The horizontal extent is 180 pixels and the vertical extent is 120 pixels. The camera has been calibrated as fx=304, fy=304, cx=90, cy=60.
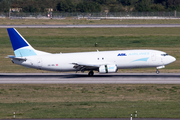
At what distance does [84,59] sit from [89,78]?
3314 millimetres

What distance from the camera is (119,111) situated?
2777 centimetres

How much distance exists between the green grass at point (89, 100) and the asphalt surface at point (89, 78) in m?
2.89

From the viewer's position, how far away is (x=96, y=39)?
317 ft

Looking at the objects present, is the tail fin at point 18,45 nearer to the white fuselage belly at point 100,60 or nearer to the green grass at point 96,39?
the white fuselage belly at point 100,60

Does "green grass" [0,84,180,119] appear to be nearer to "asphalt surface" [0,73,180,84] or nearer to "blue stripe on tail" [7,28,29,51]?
"asphalt surface" [0,73,180,84]

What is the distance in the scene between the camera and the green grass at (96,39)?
268 feet

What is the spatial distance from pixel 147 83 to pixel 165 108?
1456 cm

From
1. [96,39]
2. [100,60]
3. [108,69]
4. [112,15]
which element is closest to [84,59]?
[100,60]

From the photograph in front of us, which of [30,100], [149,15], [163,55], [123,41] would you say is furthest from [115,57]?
[149,15]

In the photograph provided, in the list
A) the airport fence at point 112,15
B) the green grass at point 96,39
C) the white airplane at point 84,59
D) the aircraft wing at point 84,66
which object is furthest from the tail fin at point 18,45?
the airport fence at point 112,15

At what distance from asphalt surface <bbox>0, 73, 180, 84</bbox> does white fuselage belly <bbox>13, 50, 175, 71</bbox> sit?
179 centimetres

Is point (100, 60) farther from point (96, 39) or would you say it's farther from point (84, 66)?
point (96, 39)

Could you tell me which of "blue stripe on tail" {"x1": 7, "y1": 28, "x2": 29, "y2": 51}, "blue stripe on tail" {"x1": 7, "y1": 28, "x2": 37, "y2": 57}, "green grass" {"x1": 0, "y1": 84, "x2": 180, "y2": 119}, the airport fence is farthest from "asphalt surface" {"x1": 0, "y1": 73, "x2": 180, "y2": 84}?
the airport fence

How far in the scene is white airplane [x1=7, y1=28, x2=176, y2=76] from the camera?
4941 cm
